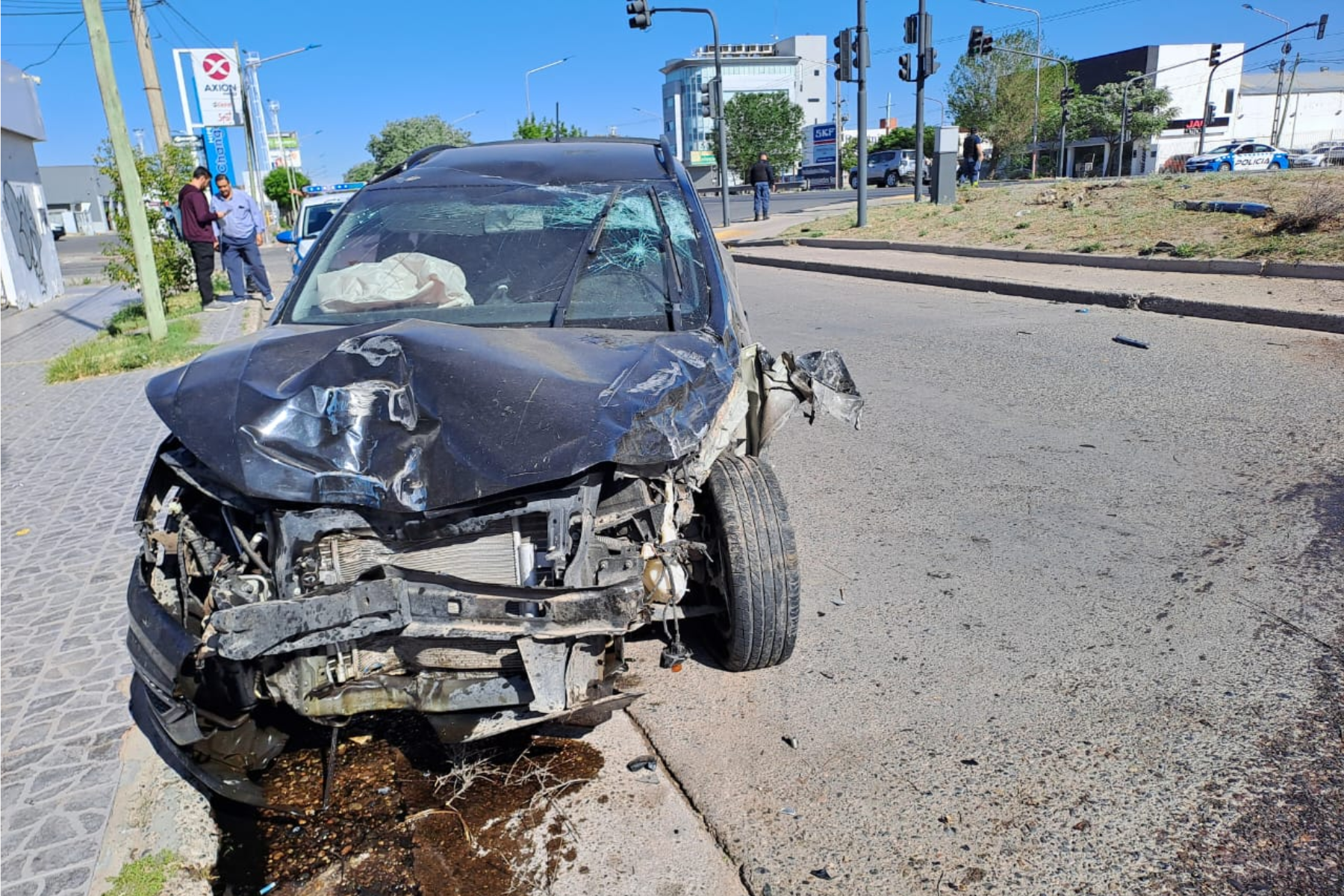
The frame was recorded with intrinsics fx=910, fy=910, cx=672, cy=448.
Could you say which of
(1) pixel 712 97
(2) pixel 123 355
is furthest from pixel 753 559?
(1) pixel 712 97

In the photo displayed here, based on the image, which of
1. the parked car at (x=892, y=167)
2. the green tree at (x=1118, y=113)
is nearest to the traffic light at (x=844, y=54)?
the parked car at (x=892, y=167)

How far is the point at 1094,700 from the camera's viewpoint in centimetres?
312

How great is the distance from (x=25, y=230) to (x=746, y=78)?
367ft

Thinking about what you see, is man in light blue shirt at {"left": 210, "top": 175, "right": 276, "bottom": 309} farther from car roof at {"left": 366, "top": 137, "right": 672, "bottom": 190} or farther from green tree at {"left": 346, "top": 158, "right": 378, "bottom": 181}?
green tree at {"left": 346, "top": 158, "right": 378, "bottom": 181}

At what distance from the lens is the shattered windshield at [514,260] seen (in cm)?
363

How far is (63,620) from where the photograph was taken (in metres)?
4.23

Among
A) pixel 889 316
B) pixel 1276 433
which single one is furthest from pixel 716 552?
pixel 889 316

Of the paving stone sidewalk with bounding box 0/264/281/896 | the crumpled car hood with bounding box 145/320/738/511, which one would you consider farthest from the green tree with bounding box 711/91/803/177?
the crumpled car hood with bounding box 145/320/738/511

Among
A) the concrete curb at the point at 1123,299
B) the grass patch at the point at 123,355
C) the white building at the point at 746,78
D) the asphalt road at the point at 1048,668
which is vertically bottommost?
the asphalt road at the point at 1048,668

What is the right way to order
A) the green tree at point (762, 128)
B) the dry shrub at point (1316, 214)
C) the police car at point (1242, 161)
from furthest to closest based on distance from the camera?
the green tree at point (762, 128)
the police car at point (1242, 161)
the dry shrub at point (1316, 214)

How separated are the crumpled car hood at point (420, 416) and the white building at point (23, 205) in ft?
59.7

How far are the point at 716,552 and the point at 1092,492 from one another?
9.03 feet

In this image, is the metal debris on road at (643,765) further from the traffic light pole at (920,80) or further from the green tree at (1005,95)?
the green tree at (1005,95)

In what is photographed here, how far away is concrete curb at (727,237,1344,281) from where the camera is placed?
32.7 feet
